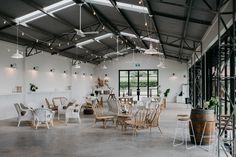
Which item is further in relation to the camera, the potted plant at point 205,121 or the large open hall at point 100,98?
the potted plant at point 205,121

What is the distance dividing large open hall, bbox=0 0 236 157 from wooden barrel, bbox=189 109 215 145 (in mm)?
24

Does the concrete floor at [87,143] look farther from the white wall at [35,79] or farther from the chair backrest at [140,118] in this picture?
the white wall at [35,79]

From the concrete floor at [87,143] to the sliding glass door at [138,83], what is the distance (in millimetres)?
14441

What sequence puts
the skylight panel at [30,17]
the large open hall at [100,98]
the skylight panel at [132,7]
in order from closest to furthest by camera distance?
1. the large open hall at [100,98]
2. the skylight panel at [132,7]
3. the skylight panel at [30,17]

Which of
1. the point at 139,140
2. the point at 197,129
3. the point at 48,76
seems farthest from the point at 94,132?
the point at 48,76

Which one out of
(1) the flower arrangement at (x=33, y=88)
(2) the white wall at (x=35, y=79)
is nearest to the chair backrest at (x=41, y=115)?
(2) the white wall at (x=35, y=79)

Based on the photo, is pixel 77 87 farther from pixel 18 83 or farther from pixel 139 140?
pixel 139 140

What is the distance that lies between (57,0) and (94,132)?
449cm

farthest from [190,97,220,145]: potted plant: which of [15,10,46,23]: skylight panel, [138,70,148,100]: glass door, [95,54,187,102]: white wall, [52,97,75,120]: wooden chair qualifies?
[138,70,148,100]: glass door

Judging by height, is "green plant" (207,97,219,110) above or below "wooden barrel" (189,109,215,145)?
above

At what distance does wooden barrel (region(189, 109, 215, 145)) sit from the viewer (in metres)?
6.39

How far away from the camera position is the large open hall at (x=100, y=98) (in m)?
5.86

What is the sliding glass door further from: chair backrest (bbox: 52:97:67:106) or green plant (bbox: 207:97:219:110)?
green plant (bbox: 207:97:219:110)

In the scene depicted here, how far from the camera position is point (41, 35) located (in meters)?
12.5
